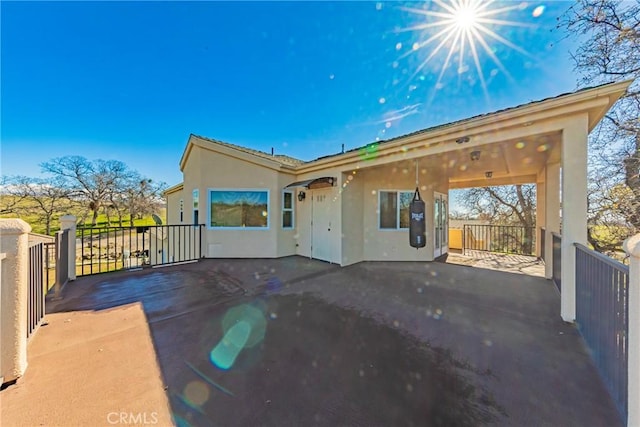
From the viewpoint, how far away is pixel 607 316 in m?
2.23

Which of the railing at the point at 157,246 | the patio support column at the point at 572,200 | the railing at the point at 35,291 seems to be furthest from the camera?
the railing at the point at 157,246

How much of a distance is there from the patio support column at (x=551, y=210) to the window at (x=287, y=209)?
6854 mm

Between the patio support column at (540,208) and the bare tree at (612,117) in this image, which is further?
the patio support column at (540,208)

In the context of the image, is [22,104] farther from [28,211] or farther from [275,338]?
[275,338]

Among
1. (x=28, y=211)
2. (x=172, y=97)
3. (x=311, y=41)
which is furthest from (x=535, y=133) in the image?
(x=28, y=211)

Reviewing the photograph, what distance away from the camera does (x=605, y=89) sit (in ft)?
9.59

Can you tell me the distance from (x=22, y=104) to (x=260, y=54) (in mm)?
11233

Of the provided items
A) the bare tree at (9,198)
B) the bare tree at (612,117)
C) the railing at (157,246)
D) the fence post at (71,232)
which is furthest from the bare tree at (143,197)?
the bare tree at (612,117)

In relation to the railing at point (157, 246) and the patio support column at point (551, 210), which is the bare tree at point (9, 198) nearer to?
the railing at point (157, 246)

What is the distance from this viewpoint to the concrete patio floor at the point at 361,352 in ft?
5.92

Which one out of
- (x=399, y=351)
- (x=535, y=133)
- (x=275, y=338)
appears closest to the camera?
(x=399, y=351)

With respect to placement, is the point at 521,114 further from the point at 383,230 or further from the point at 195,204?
the point at 195,204

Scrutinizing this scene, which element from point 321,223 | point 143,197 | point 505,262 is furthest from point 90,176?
point 505,262
